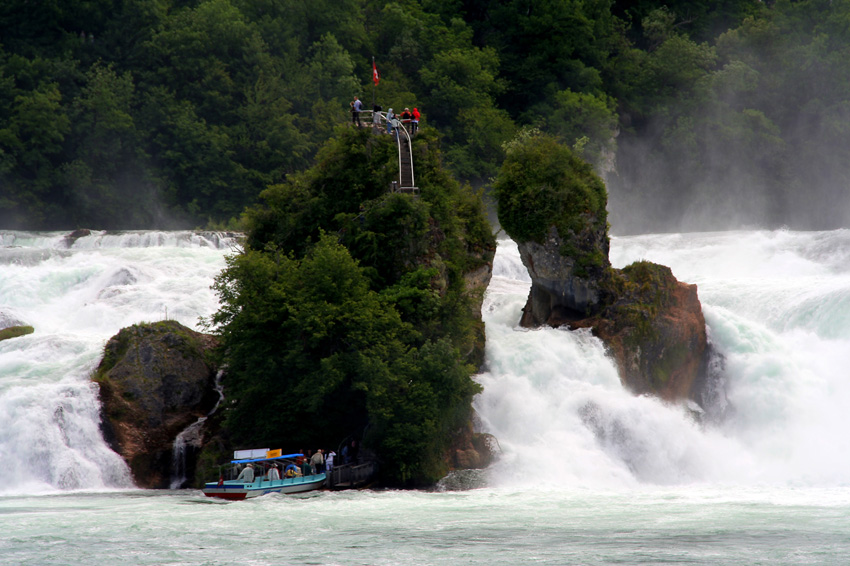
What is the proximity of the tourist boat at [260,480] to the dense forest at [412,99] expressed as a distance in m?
46.0

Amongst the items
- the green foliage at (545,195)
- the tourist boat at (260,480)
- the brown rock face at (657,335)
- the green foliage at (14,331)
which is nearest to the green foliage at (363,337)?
the tourist boat at (260,480)

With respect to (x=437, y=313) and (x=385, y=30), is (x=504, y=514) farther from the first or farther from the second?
(x=385, y=30)

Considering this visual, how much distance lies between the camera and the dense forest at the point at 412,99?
268 ft

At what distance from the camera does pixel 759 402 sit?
152 feet

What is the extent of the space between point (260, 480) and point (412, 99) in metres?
52.8

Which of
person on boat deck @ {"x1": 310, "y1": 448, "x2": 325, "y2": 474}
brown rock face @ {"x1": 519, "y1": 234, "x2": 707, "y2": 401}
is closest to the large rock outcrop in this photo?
person on boat deck @ {"x1": 310, "y1": 448, "x2": 325, "y2": 474}

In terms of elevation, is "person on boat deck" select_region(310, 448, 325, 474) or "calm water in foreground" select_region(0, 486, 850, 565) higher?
"person on boat deck" select_region(310, 448, 325, 474)

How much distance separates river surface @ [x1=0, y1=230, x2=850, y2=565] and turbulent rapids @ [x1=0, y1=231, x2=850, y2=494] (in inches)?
3.3

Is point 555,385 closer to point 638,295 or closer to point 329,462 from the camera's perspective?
point 638,295

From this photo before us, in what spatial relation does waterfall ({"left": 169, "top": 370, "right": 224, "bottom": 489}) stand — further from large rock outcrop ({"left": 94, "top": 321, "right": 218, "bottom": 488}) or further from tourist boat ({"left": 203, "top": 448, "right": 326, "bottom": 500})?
tourist boat ({"left": 203, "top": 448, "right": 326, "bottom": 500})

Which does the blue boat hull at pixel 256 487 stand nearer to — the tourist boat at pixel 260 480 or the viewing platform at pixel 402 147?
the tourist boat at pixel 260 480

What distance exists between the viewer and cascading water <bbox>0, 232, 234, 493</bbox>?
37375mm

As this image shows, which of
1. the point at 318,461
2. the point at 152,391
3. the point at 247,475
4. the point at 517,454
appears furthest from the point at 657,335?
the point at 152,391

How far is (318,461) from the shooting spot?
37875mm
